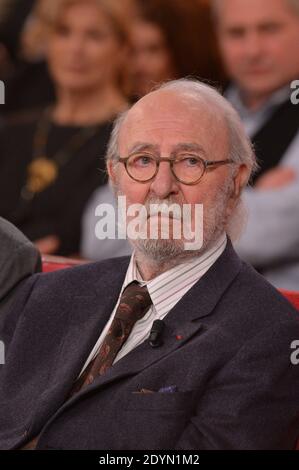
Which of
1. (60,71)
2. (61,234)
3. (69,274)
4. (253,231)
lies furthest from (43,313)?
(60,71)

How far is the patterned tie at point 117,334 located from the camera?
7.24 feet

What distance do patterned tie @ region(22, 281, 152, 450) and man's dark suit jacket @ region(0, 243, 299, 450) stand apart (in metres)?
0.02

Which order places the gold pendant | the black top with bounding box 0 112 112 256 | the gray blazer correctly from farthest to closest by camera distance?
the gold pendant < the black top with bounding box 0 112 112 256 < the gray blazer

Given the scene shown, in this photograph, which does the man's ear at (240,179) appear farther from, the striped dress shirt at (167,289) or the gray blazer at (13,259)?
the gray blazer at (13,259)

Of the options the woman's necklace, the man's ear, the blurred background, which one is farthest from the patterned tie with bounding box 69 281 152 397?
the woman's necklace

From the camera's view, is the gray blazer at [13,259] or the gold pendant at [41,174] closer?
the gray blazer at [13,259]

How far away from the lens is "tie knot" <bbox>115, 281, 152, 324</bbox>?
2244 mm

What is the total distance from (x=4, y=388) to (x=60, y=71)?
2511 mm

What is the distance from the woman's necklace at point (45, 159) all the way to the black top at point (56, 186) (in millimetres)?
18

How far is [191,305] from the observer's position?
2201 mm

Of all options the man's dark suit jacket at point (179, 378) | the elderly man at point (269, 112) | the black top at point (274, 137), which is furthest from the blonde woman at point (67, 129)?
the man's dark suit jacket at point (179, 378)

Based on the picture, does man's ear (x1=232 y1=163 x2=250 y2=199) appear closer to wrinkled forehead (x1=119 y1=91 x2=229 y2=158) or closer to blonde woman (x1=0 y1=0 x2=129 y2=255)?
wrinkled forehead (x1=119 y1=91 x2=229 y2=158)

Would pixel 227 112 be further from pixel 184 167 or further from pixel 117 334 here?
pixel 117 334

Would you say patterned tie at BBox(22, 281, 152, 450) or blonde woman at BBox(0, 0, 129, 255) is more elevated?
patterned tie at BBox(22, 281, 152, 450)
